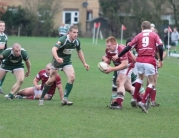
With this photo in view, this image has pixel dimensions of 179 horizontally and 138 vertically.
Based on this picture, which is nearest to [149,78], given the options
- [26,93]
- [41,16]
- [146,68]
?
[146,68]

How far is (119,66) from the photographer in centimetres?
1146

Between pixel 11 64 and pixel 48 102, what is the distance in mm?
1313

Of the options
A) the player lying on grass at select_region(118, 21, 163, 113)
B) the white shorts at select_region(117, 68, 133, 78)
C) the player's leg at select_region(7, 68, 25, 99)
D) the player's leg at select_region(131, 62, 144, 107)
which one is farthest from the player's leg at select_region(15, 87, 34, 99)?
the player lying on grass at select_region(118, 21, 163, 113)

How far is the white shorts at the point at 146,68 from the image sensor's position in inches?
441

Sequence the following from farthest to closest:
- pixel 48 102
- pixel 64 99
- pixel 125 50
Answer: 1. pixel 48 102
2. pixel 64 99
3. pixel 125 50

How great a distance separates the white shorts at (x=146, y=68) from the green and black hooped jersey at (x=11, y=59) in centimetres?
290

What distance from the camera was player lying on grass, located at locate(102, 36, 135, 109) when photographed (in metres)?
11.5

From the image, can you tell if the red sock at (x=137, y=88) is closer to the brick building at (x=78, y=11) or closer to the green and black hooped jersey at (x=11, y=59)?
the green and black hooped jersey at (x=11, y=59)

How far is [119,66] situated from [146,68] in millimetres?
588

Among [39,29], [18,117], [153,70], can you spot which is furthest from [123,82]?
[39,29]

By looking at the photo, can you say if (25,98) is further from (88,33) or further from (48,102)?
(88,33)

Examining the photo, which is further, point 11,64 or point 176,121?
point 11,64

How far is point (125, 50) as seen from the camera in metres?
11.1

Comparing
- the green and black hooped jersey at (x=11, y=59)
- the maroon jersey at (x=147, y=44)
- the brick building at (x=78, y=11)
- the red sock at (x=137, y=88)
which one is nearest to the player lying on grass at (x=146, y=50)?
the maroon jersey at (x=147, y=44)
